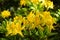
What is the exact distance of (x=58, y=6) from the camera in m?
2.57

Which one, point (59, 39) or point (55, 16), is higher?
point (55, 16)

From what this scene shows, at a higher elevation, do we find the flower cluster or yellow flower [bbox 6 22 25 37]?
the flower cluster

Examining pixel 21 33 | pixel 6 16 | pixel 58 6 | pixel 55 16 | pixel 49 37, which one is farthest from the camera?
pixel 58 6

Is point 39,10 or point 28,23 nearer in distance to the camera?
point 28,23

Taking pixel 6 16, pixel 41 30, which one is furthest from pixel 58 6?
pixel 41 30

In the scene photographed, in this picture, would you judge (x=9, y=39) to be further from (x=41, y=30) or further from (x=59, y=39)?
(x=59, y=39)

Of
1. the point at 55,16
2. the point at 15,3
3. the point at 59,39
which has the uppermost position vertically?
the point at 15,3

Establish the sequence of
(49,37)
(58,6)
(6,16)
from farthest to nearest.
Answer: (58,6)
(6,16)
(49,37)

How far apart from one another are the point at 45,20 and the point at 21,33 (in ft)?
0.75

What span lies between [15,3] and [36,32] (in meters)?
1.00

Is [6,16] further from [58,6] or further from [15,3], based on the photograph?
[58,6]

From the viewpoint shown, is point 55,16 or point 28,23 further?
point 55,16

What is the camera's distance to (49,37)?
191 cm

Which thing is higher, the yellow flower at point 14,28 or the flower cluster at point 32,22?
the flower cluster at point 32,22
